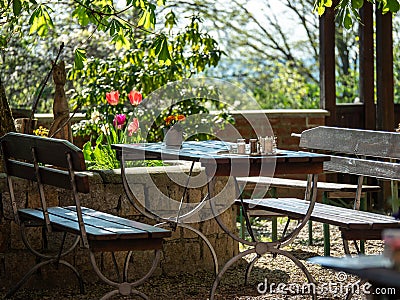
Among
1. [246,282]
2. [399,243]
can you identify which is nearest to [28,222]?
[246,282]

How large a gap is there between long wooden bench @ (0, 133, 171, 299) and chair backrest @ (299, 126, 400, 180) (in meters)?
1.38

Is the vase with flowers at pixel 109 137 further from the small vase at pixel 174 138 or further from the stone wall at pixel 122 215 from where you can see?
the small vase at pixel 174 138

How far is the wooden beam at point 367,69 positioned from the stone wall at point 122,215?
9.28 feet

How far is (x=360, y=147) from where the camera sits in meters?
4.93

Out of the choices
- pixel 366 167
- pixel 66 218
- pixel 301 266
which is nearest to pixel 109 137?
pixel 66 218

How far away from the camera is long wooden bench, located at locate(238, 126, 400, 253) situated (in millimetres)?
4062

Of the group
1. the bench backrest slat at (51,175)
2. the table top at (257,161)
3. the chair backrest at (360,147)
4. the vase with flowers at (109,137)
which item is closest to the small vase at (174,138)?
the table top at (257,161)

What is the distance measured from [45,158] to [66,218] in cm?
41

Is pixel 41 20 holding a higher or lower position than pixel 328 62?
higher

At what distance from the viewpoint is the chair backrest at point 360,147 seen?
4.68 m

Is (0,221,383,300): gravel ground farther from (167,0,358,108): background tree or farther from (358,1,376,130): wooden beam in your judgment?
(167,0,358,108): background tree

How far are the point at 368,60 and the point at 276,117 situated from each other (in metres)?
0.97

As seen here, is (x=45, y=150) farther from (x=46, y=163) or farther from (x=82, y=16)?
(x=82, y=16)

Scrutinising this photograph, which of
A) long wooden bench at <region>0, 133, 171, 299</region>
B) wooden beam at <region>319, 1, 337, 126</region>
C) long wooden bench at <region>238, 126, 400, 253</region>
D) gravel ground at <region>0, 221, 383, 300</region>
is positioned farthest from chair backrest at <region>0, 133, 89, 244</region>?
wooden beam at <region>319, 1, 337, 126</region>
